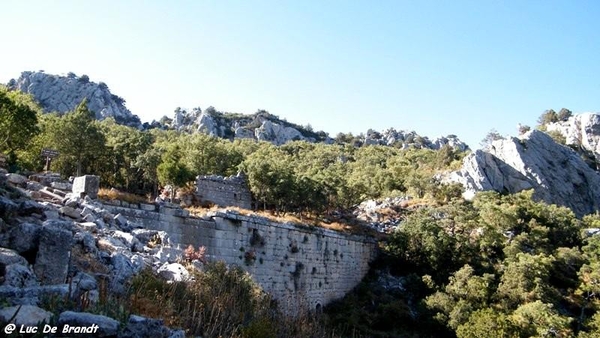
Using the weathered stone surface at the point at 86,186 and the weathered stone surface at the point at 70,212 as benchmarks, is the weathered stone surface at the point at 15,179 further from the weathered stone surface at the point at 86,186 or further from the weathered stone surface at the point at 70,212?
the weathered stone surface at the point at 70,212

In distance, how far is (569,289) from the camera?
2467cm

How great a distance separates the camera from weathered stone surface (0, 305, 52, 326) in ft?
13.8

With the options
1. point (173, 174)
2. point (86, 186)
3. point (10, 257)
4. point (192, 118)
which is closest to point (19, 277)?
point (10, 257)

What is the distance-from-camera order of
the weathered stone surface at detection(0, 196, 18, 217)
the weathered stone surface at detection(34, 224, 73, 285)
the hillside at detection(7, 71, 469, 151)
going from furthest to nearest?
the hillside at detection(7, 71, 469, 151)
the weathered stone surface at detection(0, 196, 18, 217)
the weathered stone surface at detection(34, 224, 73, 285)

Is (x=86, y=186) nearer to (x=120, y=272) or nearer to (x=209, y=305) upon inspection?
(x=120, y=272)

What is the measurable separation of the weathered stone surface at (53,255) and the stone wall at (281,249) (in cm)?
630

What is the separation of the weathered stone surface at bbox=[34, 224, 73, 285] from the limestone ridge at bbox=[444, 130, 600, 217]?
32858 millimetres

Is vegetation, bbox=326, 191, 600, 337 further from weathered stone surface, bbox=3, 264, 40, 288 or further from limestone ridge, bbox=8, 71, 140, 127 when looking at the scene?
limestone ridge, bbox=8, 71, 140, 127

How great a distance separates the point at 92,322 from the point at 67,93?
259 feet

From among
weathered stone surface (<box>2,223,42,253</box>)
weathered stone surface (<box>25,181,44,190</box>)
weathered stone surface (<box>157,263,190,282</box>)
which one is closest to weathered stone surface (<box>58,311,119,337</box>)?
weathered stone surface (<box>2,223,42,253</box>)

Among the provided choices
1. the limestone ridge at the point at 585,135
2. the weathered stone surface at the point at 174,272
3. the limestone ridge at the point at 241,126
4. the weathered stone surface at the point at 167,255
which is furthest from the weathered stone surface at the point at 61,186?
the limestone ridge at the point at 241,126

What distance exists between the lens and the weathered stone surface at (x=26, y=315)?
13.8ft

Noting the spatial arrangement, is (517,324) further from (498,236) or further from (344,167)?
(344,167)

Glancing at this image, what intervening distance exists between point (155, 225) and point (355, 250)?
41.2 ft
